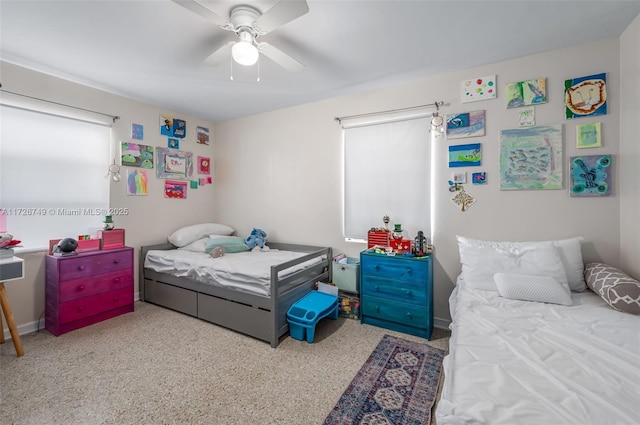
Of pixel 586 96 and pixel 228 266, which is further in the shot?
pixel 228 266

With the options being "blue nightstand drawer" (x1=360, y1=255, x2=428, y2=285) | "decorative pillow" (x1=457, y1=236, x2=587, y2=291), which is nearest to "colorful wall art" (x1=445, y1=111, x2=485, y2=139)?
"decorative pillow" (x1=457, y1=236, x2=587, y2=291)

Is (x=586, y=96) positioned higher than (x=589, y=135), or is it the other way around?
(x=586, y=96)

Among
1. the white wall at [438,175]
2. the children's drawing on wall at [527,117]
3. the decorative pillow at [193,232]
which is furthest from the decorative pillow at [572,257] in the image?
the decorative pillow at [193,232]

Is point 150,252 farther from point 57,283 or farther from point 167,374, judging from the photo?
point 167,374

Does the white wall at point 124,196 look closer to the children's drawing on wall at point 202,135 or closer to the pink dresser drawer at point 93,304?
the children's drawing on wall at point 202,135

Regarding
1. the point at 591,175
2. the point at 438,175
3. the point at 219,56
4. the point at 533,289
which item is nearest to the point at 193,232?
the point at 219,56

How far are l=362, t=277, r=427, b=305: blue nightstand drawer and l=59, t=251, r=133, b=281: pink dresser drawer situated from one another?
8.81 feet

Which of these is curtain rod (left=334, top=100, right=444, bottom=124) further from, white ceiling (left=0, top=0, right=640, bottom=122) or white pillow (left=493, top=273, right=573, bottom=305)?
white pillow (left=493, top=273, right=573, bottom=305)

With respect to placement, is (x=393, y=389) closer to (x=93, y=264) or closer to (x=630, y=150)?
(x=630, y=150)

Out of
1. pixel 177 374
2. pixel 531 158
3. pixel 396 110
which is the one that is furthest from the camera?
pixel 396 110

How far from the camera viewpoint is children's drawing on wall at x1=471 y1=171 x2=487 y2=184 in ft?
8.14

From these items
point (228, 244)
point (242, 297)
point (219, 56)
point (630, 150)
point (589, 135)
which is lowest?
point (242, 297)

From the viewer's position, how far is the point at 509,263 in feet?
6.72

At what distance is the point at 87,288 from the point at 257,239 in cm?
179
